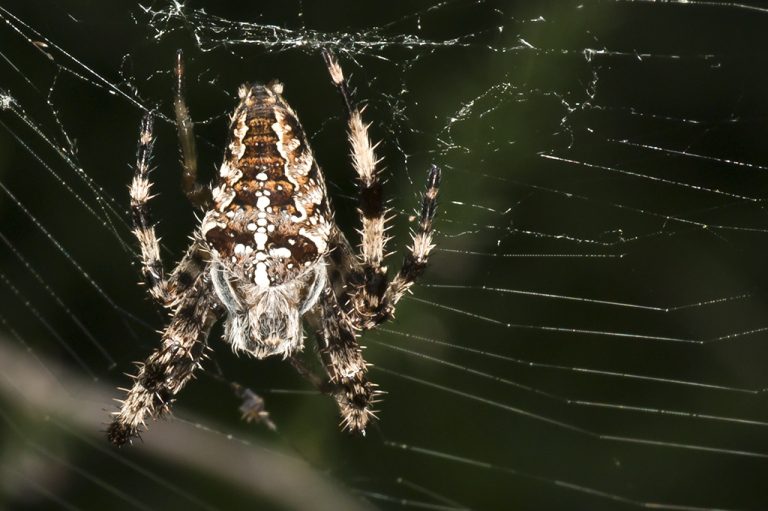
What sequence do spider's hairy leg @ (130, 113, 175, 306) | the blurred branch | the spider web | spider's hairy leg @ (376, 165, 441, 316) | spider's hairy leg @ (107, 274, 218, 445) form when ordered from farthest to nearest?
the blurred branch → the spider web → spider's hairy leg @ (107, 274, 218, 445) → spider's hairy leg @ (376, 165, 441, 316) → spider's hairy leg @ (130, 113, 175, 306)

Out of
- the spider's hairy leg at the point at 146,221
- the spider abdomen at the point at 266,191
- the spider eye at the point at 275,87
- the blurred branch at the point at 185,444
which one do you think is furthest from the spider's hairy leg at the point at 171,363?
the blurred branch at the point at 185,444

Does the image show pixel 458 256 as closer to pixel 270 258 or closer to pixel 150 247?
pixel 270 258

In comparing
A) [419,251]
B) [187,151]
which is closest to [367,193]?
[419,251]

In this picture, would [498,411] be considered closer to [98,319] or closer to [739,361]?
[739,361]

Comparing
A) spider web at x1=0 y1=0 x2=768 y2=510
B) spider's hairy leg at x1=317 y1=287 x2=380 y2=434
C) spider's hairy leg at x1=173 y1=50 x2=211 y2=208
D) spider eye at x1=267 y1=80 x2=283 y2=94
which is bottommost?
spider's hairy leg at x1=317 y1=287 x2=380 y2=434

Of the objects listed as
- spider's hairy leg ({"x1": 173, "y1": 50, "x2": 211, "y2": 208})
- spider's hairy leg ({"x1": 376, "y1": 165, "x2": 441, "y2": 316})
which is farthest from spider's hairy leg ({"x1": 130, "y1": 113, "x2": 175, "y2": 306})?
spider's hairy leg ({"x1": 376, "y1": 165, "x2": 441, "y2": 316})

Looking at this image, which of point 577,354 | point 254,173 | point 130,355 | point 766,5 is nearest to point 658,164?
point 766,5

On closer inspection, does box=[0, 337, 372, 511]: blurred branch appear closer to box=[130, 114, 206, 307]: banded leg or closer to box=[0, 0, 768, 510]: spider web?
box=[0, 0, 768, 510]: spider web
